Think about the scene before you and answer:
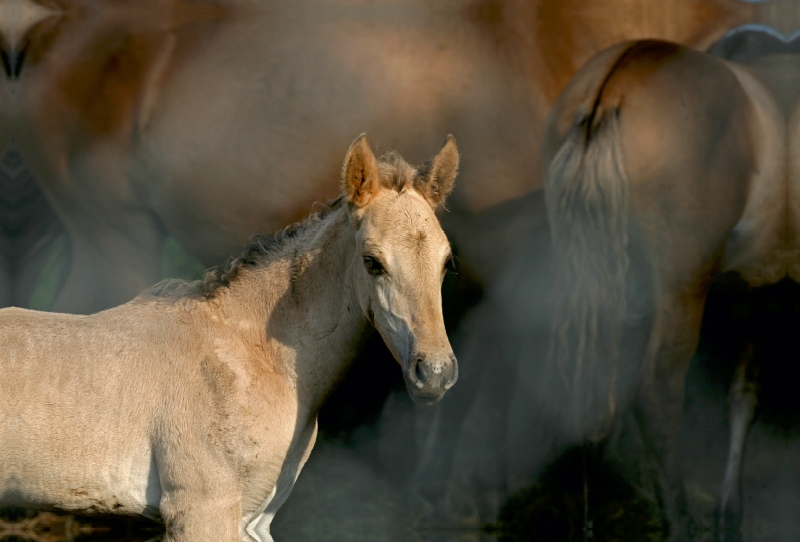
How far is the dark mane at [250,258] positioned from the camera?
3.06 metres

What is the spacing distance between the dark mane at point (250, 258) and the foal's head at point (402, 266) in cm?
8

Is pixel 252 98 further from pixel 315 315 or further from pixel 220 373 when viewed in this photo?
pixel 220 373

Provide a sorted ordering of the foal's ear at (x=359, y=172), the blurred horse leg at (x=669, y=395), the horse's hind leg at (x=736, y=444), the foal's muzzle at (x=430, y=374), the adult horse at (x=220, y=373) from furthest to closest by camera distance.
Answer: the horse's hind leg at (x=736, y=444) → the blurred horse leg at (x=669, y=395) → the foal's ear at (x=359, y=172) → the adult horse at (x=220, y=373) → the foal's muzzle at (x=430, y=374)

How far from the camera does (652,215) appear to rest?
3.63 m

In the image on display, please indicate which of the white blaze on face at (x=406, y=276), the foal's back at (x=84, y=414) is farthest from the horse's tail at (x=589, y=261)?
the foal's back at (x=84, y=414)

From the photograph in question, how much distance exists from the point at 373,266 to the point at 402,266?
10 cm

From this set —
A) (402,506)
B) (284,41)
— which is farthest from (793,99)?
(402,506)

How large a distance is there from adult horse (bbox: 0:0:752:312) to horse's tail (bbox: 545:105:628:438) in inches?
10.0

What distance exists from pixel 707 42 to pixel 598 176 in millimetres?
844

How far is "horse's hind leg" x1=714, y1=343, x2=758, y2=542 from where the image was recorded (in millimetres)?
3930

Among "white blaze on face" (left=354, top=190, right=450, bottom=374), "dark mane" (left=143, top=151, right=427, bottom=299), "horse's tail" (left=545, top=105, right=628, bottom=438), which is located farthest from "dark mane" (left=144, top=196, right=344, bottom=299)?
"horse's tail" (left=545, top=105, right=628, bottom=438)

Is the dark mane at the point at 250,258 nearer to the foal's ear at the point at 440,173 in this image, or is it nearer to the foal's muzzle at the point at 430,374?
the foal's ear at the point at 440,173

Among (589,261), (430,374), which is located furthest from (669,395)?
(430,374)

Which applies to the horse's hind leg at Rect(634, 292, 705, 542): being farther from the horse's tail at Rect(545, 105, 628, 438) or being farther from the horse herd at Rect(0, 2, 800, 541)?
the horse's tail at Rect(545, 105, 628, 438)
